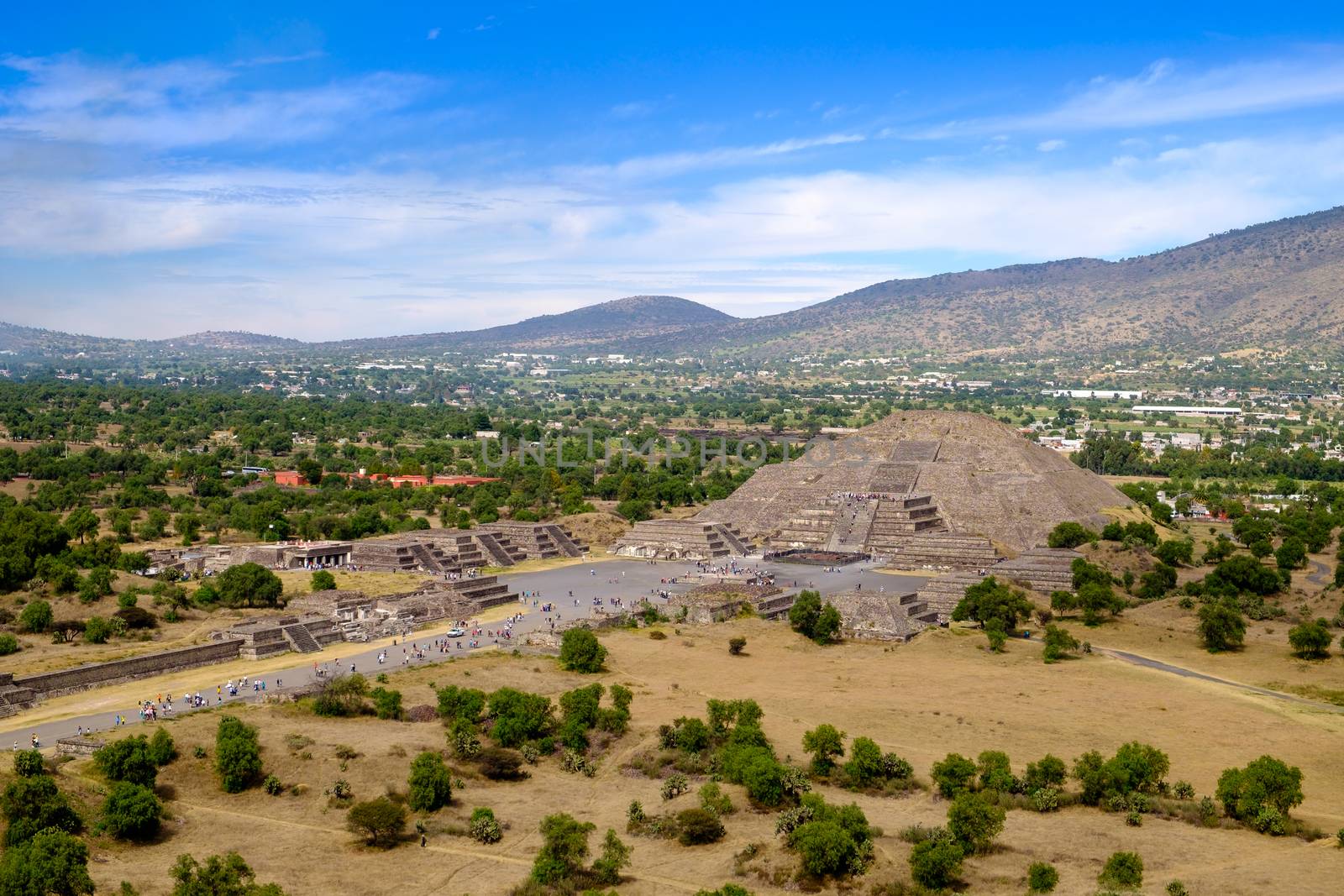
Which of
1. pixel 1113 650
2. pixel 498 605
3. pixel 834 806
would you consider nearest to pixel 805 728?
pixel 834 806

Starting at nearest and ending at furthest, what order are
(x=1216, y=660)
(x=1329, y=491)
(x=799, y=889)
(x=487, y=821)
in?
1. (x=799, y=889)
2. (x=487, y=821)
3. (x=1216, y=660)
4. (x=1329, y=491)

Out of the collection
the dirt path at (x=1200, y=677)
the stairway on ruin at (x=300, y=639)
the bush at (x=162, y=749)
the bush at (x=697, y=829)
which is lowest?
the dirt path at (x=1200, y=677)

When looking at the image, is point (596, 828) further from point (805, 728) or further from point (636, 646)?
point (636, 646)

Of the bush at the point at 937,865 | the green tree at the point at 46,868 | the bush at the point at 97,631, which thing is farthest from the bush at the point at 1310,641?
the bush at the point at 97,631

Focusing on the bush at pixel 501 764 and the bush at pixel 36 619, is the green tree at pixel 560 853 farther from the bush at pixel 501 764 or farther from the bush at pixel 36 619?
the bush at pixel 36 619

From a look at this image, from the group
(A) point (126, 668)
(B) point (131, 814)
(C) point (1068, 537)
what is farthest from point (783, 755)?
(C) point (1068, 537)

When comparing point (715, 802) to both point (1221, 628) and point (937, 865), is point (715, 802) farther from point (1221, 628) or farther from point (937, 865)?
point (1221, 628)
